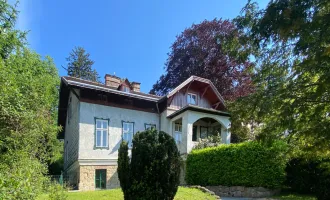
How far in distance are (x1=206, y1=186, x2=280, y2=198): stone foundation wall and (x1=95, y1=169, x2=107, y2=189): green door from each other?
7.21 metres

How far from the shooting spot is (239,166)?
14586 mm

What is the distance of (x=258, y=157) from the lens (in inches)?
551

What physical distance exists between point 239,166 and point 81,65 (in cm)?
3572

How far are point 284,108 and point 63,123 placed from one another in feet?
83.7

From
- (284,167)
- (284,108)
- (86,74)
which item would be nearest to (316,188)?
(284,167)

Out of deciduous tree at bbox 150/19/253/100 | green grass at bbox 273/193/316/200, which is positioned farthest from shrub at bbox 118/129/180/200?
deciduous tree at bbox 150/19/253/100

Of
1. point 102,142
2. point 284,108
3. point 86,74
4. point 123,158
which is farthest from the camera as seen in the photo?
point 86,74

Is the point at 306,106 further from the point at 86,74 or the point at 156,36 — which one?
the point at 86,74

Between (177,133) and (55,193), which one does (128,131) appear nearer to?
(177,133)

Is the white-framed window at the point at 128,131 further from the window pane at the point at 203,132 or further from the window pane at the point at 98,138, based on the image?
the window pane at the point at 203,132

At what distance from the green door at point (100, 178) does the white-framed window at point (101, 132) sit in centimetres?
161

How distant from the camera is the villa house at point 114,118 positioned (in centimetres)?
1877

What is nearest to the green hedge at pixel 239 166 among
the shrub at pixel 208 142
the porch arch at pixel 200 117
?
Result: the shrub at pixel 208 142

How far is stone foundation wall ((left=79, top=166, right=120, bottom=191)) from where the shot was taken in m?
18.0
